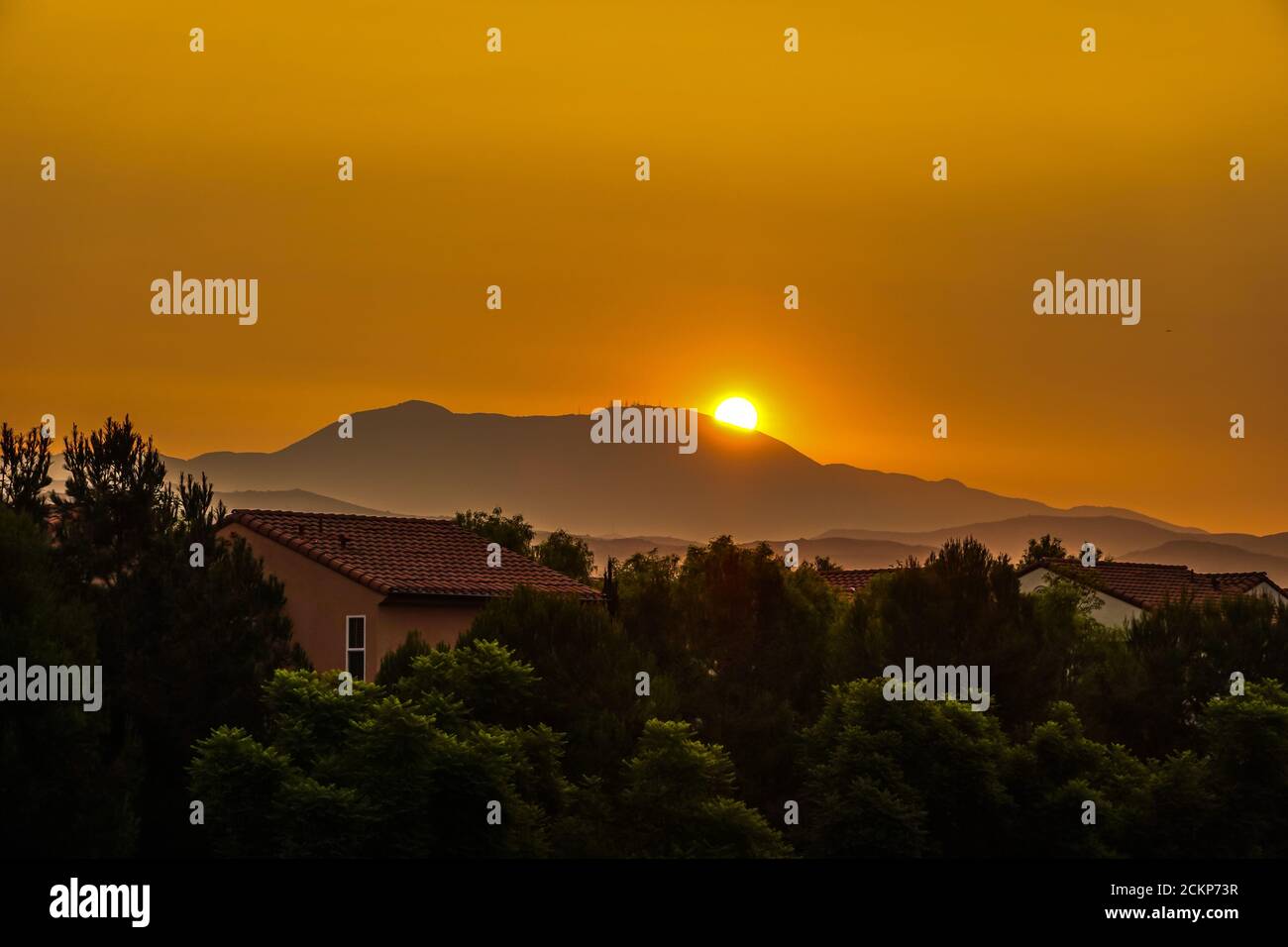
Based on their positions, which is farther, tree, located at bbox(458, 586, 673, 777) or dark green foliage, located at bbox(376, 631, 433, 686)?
dark green foliage, located at bbox(376, 631, 433, 686)

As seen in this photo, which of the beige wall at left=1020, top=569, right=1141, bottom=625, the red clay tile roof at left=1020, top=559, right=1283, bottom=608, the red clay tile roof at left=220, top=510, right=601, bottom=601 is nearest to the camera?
the red clay tile roof at left=220, top=510, right=601, bottom=601

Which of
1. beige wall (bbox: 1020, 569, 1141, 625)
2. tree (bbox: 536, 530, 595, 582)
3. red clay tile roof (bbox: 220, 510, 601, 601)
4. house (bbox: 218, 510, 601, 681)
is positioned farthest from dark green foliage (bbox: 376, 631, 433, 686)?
tree (bbox: 536, 530, 595, 582)

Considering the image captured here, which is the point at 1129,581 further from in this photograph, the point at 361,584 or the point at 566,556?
the point at 361,584

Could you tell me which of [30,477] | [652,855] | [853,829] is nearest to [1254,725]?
[853,829]

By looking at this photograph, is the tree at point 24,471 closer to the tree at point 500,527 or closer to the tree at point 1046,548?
the tree at point 500,527

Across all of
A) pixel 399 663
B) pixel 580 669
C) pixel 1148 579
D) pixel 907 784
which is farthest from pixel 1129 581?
pixel 399 663

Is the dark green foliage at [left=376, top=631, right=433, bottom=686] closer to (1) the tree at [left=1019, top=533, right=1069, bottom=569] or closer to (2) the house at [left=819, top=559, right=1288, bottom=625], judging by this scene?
(2) the house at [left=819, top=559, right=1288, bottom=625]
